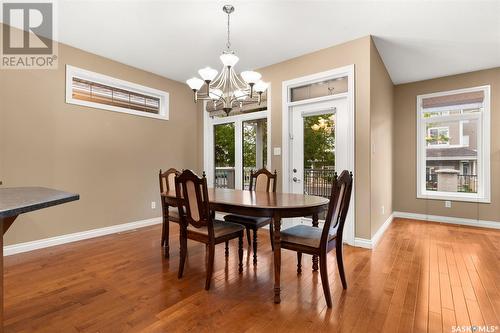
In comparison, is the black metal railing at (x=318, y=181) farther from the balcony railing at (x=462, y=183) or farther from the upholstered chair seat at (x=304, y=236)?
the balcony railing at (x=462, y=183)

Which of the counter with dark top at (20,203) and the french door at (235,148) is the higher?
the french door at (235,148)

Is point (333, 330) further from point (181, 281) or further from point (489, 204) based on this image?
point (489, 204)

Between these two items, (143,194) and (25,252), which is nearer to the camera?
(25,252)

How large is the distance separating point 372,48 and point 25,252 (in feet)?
16.6

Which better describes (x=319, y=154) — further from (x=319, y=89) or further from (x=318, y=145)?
(x=319, y=89)

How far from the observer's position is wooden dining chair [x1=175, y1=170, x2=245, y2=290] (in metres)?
2.19

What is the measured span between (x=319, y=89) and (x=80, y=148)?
352cm

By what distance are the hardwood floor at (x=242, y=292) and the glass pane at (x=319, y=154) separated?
98 cm

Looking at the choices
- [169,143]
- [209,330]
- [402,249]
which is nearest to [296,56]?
[169,143]

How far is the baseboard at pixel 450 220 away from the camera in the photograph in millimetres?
4336

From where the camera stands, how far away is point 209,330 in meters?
1.66

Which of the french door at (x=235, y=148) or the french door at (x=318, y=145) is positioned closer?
the french door at (x=318, y=145)

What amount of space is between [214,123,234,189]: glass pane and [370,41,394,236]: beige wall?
2510 mm

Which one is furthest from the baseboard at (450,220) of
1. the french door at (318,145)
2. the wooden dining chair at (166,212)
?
the wooden dining chair at (166,212)
